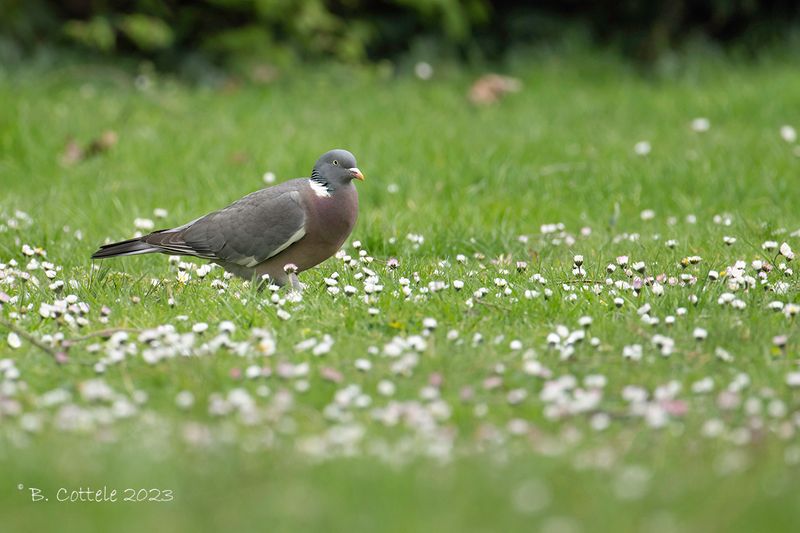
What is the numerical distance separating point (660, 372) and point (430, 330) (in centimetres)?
90

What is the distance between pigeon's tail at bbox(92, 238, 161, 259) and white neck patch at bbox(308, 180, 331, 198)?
81 centimetres

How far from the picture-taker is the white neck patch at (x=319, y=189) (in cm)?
527

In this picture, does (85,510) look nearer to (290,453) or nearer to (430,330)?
(290,453)

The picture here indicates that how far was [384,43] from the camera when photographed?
36.0ft

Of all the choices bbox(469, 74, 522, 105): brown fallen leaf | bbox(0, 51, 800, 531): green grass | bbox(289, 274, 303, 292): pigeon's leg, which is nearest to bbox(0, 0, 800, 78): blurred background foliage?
bbox(469, 74, 522, 105): brown fallen leaf

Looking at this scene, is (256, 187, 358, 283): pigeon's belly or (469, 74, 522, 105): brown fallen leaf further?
(469, 74, 522, 105): brown fallen leaf

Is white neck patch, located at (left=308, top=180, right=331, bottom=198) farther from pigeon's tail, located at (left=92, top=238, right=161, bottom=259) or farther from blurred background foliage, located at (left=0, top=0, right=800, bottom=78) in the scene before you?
blurred background foliage, located at (left=0, top=0, right=800, bottom=78)

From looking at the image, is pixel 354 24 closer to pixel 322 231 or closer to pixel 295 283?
pixel 322 231

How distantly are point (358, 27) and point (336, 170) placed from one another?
531 cm

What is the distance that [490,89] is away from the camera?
9539 millimetres

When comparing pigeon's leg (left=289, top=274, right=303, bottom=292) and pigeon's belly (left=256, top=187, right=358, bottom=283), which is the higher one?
pigeon's belly (left=256, top=187, right=358, bottom=283)

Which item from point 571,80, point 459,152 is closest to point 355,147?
point 459,152

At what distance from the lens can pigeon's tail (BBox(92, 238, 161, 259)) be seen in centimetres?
534

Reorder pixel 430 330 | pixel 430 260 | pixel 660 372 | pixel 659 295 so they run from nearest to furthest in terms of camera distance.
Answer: pixel 660 372 < pixel 430 330 < pixel 659 295 < pixel 430 260
